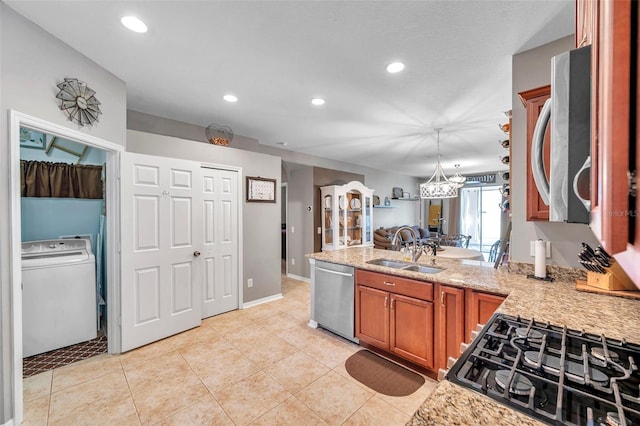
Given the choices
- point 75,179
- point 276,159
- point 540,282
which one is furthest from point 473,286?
point 75,179

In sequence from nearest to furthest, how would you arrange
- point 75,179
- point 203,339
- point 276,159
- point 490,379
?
1. point 490,379
2. point 203,339
3. point 75,179
4. point 276,159

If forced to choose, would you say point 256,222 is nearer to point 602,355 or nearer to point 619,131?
point 602,355

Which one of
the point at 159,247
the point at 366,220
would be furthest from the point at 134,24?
the point at 366,220

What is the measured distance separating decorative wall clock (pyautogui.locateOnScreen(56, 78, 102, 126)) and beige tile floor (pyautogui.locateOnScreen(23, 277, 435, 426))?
2.10 m

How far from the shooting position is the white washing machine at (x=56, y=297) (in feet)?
8.34

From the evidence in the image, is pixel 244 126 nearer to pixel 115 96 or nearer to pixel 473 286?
pixel 115 96

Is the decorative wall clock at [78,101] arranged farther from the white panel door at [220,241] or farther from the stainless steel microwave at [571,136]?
the stainless steel microwave at [571,136]

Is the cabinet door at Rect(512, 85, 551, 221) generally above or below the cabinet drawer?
above

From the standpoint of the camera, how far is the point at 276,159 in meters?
4.33

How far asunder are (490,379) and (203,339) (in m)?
2.92

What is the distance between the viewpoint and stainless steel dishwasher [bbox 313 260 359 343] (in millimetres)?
2797

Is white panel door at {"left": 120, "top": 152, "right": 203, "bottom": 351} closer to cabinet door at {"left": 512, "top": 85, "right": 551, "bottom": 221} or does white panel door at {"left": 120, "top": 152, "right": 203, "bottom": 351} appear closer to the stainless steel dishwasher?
the stainless steel dishwasher

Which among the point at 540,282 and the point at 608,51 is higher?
the point at 608,51

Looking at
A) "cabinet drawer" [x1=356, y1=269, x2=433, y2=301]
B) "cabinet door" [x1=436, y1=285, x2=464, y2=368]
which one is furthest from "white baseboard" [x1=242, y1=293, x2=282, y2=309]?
"cabinet door" [x1=436, y1=285, x2=464, y2=368]
